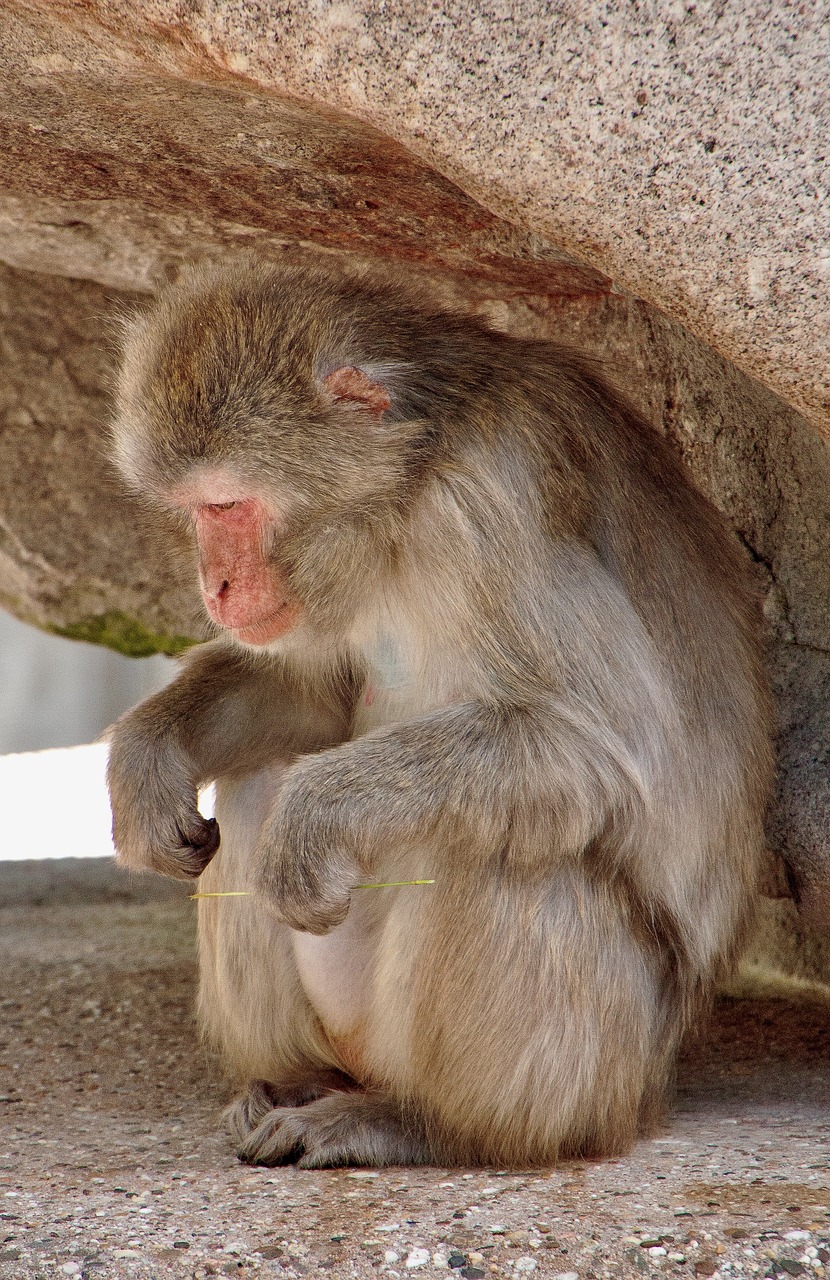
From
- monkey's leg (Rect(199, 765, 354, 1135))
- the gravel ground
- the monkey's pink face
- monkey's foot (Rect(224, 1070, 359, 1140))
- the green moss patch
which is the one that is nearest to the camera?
the gravel ground

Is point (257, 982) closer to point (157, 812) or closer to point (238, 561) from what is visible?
point (157, 812)

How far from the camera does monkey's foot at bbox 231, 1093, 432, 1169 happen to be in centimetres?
276

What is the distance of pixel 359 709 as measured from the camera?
320cm

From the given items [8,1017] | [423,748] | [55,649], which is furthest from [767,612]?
[55,649]

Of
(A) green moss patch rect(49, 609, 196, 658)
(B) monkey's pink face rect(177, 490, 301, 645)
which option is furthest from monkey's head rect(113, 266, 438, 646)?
(A) green moss patch rect(49, 609, 196, 658)

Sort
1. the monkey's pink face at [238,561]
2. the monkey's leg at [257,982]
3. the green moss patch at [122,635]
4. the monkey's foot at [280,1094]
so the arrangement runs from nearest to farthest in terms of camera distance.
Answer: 1. the monkey's pink face at [238,561]
2. the monkey's foot at [280,1094]
3. the monkey's leg at [257,982]
4. the green moss patch at [122,635]

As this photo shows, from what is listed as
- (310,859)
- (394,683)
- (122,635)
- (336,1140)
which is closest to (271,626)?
(394,683)

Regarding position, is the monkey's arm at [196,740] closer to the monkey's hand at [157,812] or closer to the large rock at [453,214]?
the monkey's hand at [157,812]

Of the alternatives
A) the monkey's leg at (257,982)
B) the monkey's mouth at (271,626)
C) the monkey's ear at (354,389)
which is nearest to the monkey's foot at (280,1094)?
A: the monkey's leg at (257,982)

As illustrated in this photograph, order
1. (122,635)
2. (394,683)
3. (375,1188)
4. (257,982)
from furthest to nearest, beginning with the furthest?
(122,635) < (257,982) < (394,683) < (375,1188)

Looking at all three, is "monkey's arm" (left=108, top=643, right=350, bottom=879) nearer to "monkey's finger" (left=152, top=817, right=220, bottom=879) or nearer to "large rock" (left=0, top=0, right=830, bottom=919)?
"monkey's finger" (left=152, top=817, right=220, bottom=879)

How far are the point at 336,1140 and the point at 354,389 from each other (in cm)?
142

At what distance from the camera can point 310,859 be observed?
2.66m

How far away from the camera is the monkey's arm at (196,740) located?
303 centimetres
